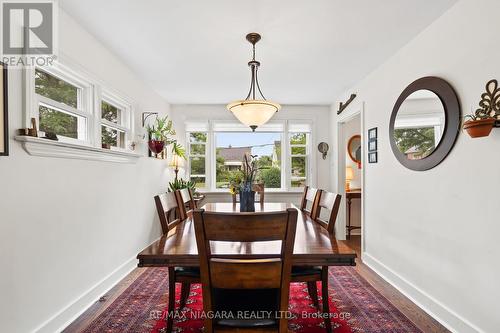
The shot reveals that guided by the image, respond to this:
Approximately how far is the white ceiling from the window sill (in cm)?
103

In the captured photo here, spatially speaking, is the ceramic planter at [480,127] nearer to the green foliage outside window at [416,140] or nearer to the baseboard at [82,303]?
the green foliage outside window at [416,140]

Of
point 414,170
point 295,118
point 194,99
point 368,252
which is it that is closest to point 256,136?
point 295,118

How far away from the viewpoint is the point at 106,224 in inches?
108

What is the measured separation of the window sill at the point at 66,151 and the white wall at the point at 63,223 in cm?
4

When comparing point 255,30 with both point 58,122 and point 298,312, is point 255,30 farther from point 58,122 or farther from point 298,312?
point 298,312

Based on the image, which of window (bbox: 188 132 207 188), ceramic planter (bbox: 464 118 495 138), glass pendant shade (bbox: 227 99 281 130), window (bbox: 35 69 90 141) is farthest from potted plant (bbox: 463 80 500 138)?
window (bbox: 188 132 207 188)

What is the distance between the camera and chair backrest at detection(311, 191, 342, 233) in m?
2.01

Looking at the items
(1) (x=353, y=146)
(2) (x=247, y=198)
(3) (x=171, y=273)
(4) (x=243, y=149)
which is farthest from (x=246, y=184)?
(1) (x=353, y=146)

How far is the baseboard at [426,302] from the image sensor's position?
1962 millimetres

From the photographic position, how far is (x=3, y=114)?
1.59m

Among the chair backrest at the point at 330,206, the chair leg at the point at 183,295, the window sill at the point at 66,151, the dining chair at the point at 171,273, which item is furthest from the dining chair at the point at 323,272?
the window sill at the point at 66,151

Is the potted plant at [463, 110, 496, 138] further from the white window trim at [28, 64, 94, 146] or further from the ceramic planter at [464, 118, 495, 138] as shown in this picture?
the white window trim at [28, 64, 94, 146]

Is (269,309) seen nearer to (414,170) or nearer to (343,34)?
(414,170)

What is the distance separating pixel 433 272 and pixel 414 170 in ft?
2.88
